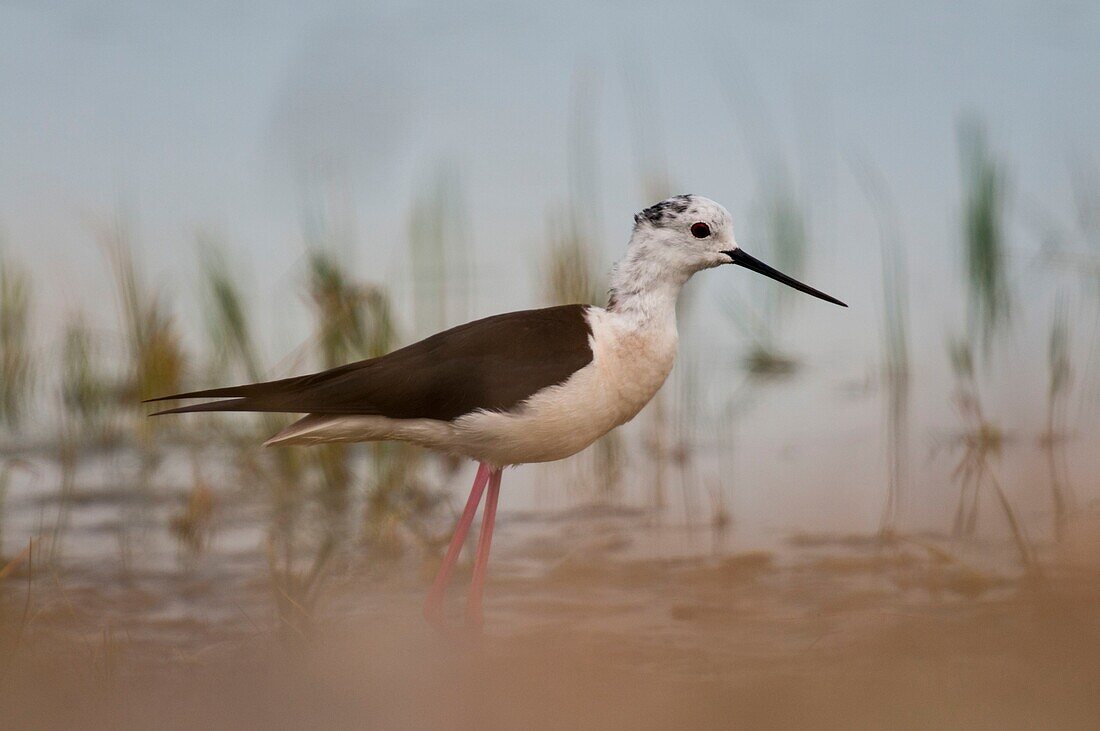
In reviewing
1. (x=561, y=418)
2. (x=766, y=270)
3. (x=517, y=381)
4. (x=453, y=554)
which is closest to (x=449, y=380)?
(x=517, y=381)

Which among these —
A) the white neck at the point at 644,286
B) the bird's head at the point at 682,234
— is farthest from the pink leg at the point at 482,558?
the bird's head at the point at 682,234

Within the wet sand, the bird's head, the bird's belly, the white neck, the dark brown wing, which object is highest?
the bird's head

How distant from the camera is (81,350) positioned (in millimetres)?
6672

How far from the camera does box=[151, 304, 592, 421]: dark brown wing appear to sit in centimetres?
428

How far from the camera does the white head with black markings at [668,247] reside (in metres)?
4.54

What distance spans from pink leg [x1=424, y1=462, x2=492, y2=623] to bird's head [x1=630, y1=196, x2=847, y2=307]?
1.04 meters

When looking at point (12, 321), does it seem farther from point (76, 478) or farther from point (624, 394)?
point (624, 394)

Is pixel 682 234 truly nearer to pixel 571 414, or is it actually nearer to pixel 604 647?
pixel 571 414

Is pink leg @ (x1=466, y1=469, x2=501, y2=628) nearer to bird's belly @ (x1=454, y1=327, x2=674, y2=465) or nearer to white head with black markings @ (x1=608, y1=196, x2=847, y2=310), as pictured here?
bird's belly @ (x1=454, y1=327, x2=674, y2=465)

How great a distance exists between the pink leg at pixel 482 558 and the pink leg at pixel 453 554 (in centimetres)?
5

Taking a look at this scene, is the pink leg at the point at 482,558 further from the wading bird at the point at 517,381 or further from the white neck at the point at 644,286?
the white neck at the point at 644,286

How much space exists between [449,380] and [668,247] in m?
0.99

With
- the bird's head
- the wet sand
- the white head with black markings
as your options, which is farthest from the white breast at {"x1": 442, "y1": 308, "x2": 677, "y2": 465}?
the wet sand

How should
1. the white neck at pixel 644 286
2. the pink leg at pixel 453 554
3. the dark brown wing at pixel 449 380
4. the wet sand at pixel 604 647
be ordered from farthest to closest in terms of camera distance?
the pink leg at pixel 453 554
the white neck at pixel 644 286
the dark brown wing at pixel 449 380
the wet sand at pixel 604 647
